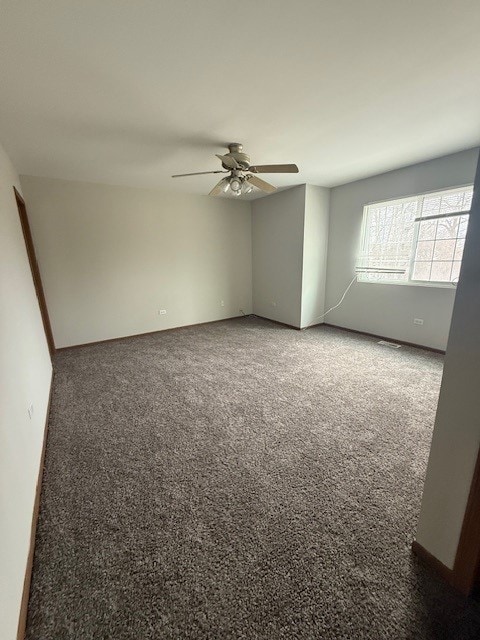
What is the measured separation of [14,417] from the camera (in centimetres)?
137

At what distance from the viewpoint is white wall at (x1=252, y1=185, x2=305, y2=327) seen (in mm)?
4371

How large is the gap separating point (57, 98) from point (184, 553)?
2.85 meters

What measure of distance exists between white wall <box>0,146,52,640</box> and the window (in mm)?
4064

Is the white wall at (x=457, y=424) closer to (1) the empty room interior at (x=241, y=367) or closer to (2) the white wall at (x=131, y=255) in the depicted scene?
(1) the empty room interior at (x=241, y=367)

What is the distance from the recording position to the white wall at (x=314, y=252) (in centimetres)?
424

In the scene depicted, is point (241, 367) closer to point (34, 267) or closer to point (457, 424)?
point (457, 424)

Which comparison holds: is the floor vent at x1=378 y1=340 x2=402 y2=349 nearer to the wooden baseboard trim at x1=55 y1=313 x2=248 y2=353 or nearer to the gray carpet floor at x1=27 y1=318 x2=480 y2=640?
the gray carpet floor at x1=27 y1=318 x2=480 y2=640

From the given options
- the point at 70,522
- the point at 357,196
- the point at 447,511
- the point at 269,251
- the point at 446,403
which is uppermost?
the point at 357,196

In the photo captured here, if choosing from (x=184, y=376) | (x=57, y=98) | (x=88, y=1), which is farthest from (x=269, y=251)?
(x=88, y=1)

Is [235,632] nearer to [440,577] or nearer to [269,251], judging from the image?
[440,577]

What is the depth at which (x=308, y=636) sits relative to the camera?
3.04ft

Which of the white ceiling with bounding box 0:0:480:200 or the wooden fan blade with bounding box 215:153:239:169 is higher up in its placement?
the white ceiling with bounding box 0:0:480:200

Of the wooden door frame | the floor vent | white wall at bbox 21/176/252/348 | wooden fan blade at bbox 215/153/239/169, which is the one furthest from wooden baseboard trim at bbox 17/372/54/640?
the floor vent

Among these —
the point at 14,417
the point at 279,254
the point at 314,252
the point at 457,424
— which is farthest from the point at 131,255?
the point at 457,424
